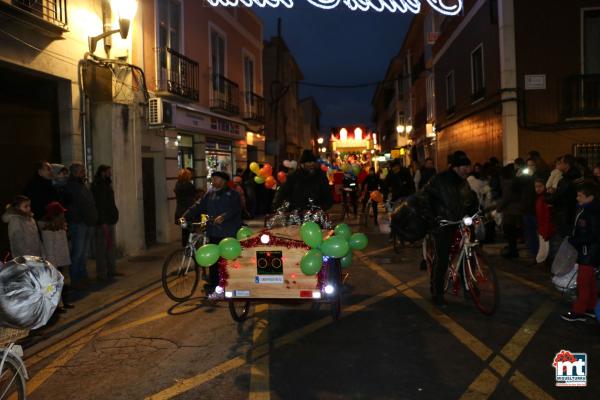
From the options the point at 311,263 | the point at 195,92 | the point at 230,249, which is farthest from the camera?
the point at 195,92

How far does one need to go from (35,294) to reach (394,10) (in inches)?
430

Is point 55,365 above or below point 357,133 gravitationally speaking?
below

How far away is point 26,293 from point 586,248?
554cm

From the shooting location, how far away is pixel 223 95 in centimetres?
1883

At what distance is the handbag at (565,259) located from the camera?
691 centimetres

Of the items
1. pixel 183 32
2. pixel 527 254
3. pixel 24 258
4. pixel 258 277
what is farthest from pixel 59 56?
pixel 527 254

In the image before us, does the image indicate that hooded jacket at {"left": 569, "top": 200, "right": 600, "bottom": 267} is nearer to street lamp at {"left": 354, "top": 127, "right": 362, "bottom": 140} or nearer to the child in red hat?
the child in red hat

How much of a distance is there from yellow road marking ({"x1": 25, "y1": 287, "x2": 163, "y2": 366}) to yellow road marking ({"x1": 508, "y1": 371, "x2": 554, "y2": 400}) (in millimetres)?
4519

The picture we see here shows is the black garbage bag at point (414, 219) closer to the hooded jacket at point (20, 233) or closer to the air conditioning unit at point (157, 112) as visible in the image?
the hooded jacket at point (20, 233)

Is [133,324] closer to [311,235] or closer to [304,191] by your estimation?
[311,235]

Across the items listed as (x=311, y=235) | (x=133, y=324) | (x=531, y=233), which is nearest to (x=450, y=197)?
(x=311, y=235)

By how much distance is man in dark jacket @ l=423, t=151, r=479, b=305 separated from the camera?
6.77 metres

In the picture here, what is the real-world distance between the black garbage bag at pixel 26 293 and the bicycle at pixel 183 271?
12.6ft

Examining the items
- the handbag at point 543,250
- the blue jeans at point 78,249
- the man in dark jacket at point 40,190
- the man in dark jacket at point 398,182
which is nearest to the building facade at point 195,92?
the blue jeans at point 78,249
